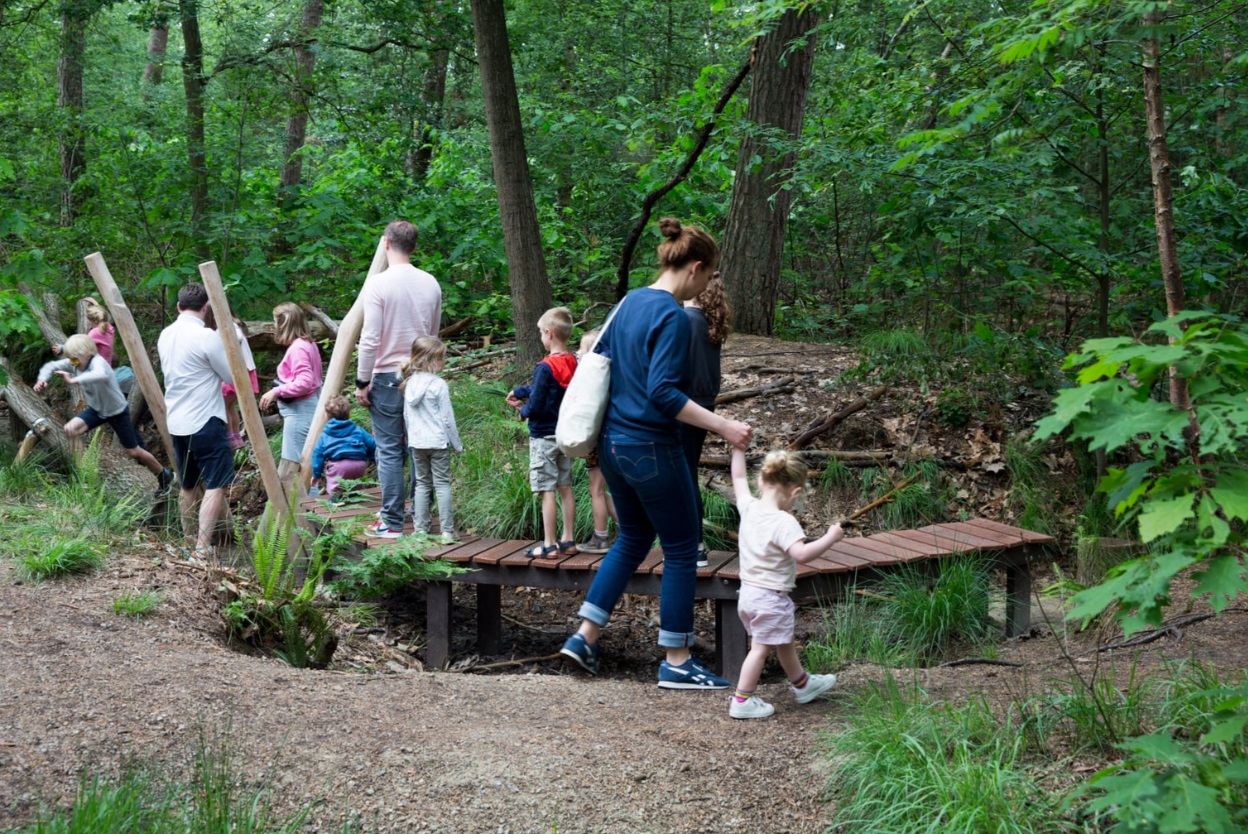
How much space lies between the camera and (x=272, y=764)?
139 inches

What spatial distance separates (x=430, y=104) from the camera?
54.6 feet

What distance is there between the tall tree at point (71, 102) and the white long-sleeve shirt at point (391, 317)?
293 inches

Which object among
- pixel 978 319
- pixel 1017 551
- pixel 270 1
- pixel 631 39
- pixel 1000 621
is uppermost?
pixel 270 1

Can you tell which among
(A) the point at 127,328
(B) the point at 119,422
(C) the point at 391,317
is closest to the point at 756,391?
(C) the point at 391,317

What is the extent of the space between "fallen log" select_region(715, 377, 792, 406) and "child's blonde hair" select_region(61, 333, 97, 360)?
580 cm

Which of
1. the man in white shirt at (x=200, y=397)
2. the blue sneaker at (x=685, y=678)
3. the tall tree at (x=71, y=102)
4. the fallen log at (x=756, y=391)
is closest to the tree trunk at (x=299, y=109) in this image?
the tall tree at (x=71, y=102)

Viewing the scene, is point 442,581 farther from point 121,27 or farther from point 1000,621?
point 121,27

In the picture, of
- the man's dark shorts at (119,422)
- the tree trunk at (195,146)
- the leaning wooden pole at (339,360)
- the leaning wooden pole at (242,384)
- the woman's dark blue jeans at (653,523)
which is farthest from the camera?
the tree trunk at (195,146)

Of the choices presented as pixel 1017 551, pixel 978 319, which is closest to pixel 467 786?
pixel 1017 551

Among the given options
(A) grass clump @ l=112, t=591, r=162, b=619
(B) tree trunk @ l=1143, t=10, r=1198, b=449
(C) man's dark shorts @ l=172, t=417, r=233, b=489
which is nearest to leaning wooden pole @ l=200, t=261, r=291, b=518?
(C) man's dark shorts @ l=172, t=417, r=233, b=489

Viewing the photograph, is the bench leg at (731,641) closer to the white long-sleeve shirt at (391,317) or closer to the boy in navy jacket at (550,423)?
the boy in navy jacket at (550,423)

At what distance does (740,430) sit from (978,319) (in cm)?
589

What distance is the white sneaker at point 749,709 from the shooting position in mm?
4422

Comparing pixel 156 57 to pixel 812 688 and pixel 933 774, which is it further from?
pixel 933 774
